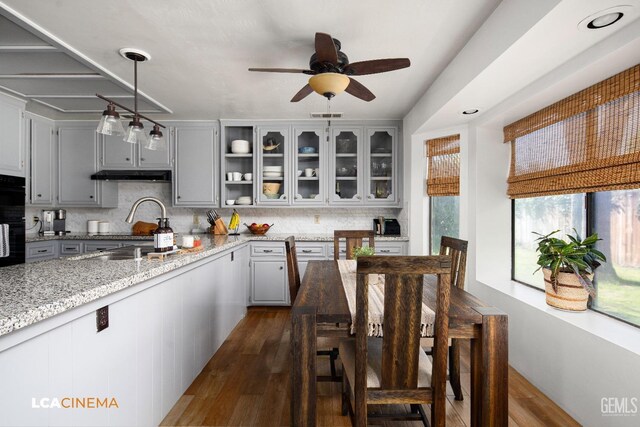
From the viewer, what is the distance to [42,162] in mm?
3861

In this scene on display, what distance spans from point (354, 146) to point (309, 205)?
3.22 feet

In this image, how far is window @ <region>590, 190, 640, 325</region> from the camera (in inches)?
69.5

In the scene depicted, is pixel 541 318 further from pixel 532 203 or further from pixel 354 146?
pixel 354 146

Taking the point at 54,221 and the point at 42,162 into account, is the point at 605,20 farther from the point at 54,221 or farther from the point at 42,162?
the point at 54,221

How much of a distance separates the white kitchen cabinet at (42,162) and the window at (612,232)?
5.43m

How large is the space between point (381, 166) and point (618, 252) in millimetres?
2615

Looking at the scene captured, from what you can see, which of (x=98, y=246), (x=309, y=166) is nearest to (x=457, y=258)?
(x=309, y=166)

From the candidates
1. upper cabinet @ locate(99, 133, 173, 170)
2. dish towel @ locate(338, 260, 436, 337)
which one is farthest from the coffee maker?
dish towel @ locate(338, 260, 436, 337)

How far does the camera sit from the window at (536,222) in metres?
2.22

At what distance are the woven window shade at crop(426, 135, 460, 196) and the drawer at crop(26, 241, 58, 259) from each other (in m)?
4.51

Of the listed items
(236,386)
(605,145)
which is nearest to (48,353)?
(236,386)

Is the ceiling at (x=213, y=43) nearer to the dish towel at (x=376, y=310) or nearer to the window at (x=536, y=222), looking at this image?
the window at (x=536, y=222)

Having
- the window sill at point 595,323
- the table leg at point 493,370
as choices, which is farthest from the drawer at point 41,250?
the window sill at point 595,323

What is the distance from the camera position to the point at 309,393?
137 centimetres
